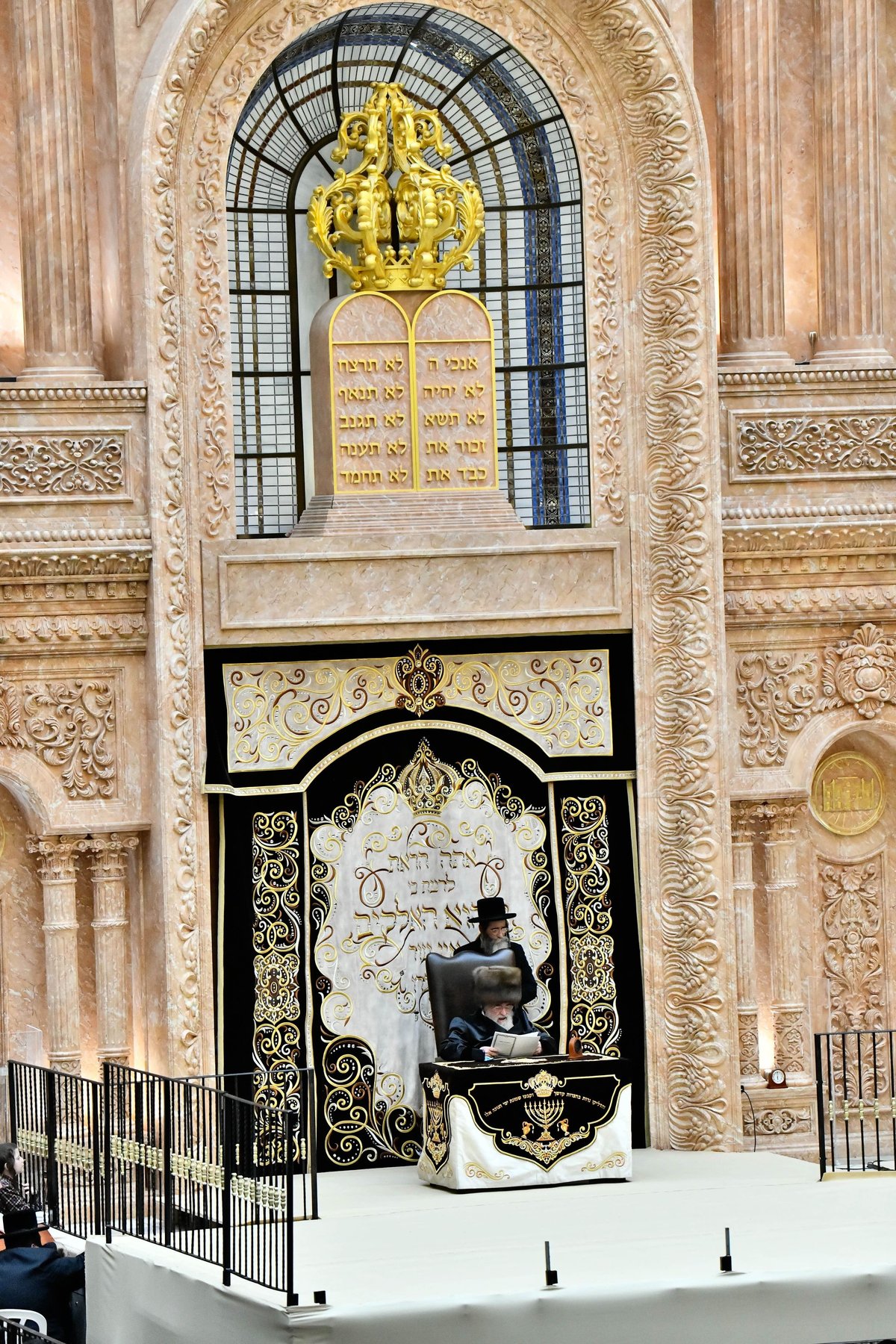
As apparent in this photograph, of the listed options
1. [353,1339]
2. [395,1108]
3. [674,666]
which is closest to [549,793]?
[674,666]

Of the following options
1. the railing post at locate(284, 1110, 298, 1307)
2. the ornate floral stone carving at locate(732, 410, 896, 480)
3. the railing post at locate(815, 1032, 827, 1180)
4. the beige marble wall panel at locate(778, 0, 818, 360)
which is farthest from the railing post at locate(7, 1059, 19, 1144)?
the beige marble wall panel at locate(778, 0, 818, 360)

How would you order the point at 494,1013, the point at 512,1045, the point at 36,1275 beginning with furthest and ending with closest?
1. the point at 494,1013
2. the point at 512,1045
3. the point at 36,1275

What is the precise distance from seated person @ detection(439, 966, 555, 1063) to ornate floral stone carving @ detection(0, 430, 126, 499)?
3.31 m

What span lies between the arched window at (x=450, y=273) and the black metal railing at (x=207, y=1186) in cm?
371

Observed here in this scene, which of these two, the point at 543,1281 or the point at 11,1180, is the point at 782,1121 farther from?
the point at 11,1180

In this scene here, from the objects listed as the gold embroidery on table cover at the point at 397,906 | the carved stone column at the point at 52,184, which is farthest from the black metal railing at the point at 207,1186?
the carved stone column at the point at 52,184

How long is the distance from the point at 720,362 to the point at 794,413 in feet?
1.89

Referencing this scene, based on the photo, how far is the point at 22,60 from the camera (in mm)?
13141

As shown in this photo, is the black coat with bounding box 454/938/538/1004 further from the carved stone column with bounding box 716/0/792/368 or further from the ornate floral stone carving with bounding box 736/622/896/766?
the carved stone column with bounding box 716/0/792/368

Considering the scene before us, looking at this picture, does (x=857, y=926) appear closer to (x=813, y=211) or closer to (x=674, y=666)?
(x=674, y=666)

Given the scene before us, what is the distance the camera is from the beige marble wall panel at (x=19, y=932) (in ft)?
43.2

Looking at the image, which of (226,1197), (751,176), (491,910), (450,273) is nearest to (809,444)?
(751,176)

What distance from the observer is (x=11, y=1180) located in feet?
38.5

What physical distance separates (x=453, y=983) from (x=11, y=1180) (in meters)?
2.72
